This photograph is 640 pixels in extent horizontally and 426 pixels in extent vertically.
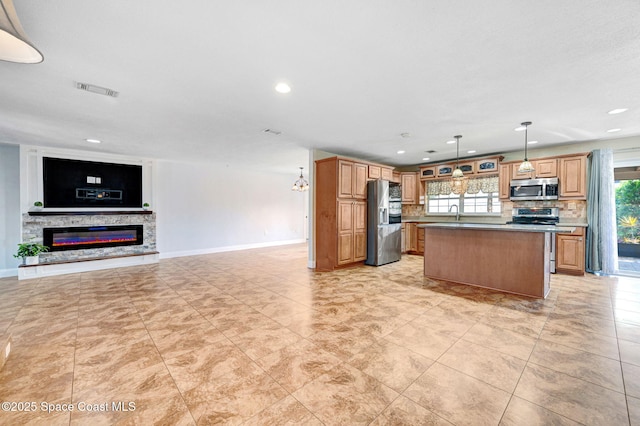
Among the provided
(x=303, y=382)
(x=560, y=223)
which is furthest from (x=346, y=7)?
(x=560, y=223)

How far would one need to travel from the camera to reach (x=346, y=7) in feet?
5.45

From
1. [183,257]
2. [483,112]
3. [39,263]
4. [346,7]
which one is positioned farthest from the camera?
[183,257]

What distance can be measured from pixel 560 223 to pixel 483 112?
12.2ft

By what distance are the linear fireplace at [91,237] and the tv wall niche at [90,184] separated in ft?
1.75

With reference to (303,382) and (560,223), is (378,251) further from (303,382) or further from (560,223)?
(303,382)

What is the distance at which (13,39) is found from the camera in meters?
1.28

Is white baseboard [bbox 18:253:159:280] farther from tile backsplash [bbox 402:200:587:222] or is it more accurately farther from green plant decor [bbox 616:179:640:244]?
green plant decor [bbox 616:179:640:244]

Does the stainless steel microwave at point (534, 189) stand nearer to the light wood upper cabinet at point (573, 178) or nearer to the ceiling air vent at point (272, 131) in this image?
the light wood upper cabinet at point (573, 178)

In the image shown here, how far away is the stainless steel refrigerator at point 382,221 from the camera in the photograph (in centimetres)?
578

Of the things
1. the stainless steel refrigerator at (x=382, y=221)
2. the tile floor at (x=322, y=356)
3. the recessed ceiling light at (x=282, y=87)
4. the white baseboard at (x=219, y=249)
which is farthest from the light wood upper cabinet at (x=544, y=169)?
the white baseboard at (x=219, y=249)

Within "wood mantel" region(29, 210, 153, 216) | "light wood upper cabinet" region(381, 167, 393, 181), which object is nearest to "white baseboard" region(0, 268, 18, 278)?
"wood mantel" region(29, 210, 153, 216)

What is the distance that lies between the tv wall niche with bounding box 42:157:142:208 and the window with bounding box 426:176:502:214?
779 cm

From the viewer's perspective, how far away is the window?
20.6 ft

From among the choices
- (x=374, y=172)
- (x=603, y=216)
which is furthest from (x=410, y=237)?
(x=603, y=216)
